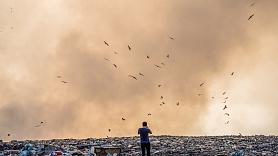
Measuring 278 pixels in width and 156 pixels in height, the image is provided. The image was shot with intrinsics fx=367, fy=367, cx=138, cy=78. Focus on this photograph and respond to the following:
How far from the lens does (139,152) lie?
1476cm

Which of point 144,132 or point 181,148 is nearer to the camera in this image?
point 144,132

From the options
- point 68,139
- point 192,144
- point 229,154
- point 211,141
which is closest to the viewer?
point 229,154

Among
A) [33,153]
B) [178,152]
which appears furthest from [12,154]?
[178,152]

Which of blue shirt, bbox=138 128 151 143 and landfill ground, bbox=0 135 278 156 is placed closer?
blue shirt, bbox=138 128 151 143

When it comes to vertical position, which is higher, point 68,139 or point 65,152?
point 68,139

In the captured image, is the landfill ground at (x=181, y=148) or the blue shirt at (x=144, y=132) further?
the landfill ground at (x=181, y=148)

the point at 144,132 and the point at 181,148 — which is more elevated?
the point at 144,132

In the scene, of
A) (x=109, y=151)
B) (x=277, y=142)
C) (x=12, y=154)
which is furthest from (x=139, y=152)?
(x=277, y=142)

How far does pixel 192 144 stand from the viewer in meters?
16.7

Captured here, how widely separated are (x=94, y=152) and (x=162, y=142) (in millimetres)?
4237

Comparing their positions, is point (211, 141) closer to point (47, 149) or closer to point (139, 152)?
point (139, 152)

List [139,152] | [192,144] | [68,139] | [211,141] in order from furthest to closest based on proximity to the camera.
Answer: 1. [68,139]
2. [211,141]
3. [192,144]
4. [139,152]

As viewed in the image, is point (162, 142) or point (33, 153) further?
point (162, 142)

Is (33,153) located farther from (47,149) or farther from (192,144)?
(192,144)
